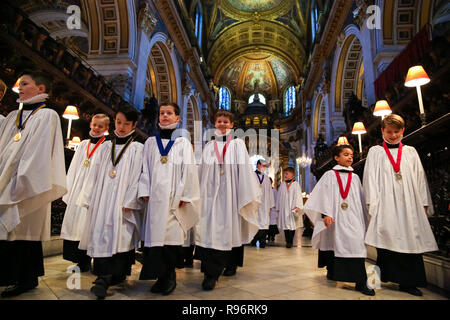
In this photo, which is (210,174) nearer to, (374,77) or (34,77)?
(34,77)

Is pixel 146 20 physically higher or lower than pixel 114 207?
higher

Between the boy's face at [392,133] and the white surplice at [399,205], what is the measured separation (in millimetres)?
107

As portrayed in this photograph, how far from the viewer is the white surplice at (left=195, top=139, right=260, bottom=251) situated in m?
2.73

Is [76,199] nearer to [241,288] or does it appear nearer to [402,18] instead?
[241,288]

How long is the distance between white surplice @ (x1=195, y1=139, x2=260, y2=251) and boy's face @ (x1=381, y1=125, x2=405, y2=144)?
1477mm

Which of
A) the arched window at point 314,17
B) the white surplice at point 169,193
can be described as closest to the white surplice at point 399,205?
the white surplice at point 169,193

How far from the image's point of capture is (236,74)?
29797 mm

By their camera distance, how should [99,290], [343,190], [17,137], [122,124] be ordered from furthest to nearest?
[343,190]
[122,124]
[17,137]
[99,290]

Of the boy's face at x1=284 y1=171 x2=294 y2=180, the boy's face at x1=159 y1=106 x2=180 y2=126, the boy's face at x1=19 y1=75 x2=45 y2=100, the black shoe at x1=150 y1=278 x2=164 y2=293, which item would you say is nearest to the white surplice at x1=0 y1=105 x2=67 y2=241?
the boy's face at x1=19 y1=75 x2=45 y2=100

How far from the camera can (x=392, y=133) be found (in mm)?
2871

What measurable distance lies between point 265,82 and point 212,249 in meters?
29.7

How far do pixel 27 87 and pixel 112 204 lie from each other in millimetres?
1278

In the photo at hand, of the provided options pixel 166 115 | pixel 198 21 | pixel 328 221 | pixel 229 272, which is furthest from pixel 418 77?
pixel 198 21

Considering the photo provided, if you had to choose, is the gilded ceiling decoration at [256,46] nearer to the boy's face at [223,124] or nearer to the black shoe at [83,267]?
the boy's face at [223,124]
